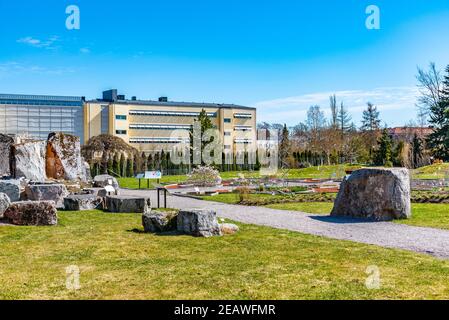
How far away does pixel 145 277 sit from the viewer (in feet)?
22.5

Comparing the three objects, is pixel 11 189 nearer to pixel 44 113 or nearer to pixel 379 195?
pixel 379 195

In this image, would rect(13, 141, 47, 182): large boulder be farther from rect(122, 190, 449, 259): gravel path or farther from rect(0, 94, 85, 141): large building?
rect(0, 94, 85, 141): large building

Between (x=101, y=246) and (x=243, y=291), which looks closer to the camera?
(x=243, y=291)

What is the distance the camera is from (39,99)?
73.4 m

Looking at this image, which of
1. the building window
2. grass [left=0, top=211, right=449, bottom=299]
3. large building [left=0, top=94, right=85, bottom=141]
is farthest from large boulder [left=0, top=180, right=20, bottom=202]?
large building [left=0, top=94, right=85, bottom=141]

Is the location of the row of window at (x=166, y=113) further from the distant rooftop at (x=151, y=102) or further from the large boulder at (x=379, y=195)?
the large boulder at (x=379, y=195)

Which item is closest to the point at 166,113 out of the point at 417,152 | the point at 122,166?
the point at 122,166

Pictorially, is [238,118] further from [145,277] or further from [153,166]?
[145,277]

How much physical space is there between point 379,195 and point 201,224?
5.94m

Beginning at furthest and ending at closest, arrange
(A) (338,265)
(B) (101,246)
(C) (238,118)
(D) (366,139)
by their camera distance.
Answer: (C) (238,118), (D) (366,139), (B) (101,246), (A) (338,265)

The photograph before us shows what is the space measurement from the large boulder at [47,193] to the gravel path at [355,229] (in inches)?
227

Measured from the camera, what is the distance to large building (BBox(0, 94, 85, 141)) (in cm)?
7125
